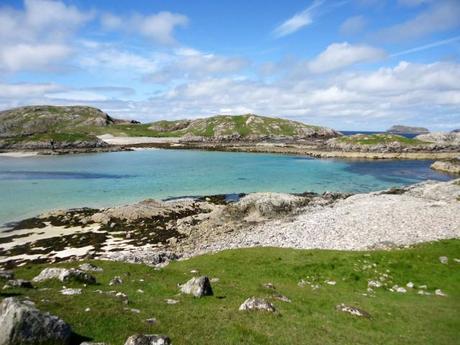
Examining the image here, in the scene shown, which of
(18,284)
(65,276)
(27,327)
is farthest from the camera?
(65,276)

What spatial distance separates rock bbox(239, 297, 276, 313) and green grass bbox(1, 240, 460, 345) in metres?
0.60

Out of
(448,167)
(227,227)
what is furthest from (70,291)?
(448,167)

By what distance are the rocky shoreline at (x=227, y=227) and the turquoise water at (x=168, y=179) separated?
547 inches

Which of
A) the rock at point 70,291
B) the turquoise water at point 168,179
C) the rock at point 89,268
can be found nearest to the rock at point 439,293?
the rock at point 70,291

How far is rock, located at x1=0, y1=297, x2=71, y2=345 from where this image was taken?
1315 centimetres

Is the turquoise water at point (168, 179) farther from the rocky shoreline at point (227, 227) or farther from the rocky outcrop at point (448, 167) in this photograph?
the rocky shoreline at point (227, 227)

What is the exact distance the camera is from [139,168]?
132625 millimetres

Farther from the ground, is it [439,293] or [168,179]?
[439,293]

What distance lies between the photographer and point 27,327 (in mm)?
13383

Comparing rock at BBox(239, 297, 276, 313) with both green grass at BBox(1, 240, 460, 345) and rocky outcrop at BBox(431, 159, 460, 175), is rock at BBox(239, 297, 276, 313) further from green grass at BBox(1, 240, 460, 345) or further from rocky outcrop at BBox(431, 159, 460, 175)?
rocky outcrop at BBox(431, 159, 460, 175)

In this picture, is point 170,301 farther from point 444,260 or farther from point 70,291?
point 444,260

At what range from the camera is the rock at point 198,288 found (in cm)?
2392

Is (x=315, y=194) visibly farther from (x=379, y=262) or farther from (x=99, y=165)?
(x=99, y=165)

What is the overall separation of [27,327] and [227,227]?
44.0 m
